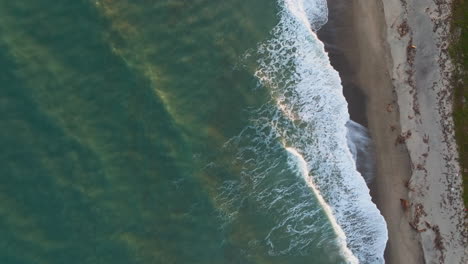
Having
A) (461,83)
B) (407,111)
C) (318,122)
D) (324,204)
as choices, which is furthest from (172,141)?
(461,83)

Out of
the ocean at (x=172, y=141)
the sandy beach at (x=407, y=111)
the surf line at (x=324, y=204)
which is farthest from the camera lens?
the sandy beach at (x=407, y=111)

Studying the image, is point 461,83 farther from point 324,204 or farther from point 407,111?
point 324,204

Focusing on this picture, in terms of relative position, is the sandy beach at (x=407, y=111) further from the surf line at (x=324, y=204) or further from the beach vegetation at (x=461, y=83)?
the surf line at (x=324, y=204)

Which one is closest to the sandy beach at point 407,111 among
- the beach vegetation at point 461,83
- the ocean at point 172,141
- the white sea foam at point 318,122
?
the beach vegetation at point 461,83

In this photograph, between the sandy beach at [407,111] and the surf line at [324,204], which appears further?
the sandy beach at [407,111]

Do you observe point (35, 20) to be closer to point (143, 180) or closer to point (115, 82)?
point (115, 82)

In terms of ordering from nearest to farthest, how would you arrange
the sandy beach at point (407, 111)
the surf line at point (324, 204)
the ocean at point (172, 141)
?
the ocean at point (172, 141), the surf line at point (324, 204), the sandy beach at point (407, 111)

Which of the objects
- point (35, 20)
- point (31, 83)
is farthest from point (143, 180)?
point (35, 20)
